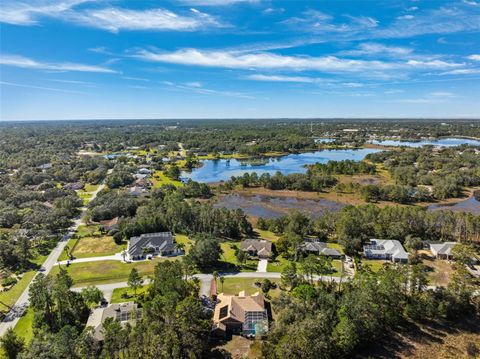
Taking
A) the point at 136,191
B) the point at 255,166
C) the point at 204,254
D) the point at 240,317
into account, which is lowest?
the point at 240,317

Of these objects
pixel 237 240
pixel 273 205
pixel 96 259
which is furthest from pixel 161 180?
pixel 96 259

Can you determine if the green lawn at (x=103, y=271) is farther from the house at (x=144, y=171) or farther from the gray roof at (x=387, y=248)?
the house at (x=144, y=171)

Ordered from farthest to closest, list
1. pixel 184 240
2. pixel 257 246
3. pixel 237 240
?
1. pixel 237 240
2. pixel 184 240
3. pixel 257 246

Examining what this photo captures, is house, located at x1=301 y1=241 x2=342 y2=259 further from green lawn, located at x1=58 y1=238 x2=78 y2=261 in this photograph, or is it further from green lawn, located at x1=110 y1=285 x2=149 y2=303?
green lawn, located at x1=58 y1=238 x2=78 y2=261

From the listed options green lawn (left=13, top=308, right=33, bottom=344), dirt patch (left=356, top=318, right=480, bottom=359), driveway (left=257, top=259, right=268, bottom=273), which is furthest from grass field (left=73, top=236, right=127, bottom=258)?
dirt patch (left=356, top=318, right=480, bottom=359)

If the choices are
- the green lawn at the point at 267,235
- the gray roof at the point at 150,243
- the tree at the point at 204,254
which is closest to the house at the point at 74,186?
the gray roof at the point at 150,243

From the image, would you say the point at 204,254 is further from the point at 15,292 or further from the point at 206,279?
the point at 15,292
